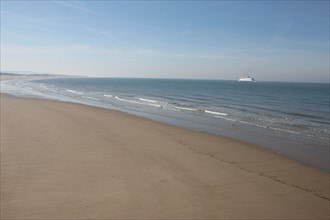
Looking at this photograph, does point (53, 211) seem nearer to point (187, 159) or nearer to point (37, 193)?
point (37, 193)

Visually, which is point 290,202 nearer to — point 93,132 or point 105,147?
point 105,147

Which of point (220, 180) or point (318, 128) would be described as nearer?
point (220, 180)

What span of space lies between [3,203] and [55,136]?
6718 millimetres

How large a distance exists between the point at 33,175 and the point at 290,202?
21.4ft

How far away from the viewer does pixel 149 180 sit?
755 centimetres

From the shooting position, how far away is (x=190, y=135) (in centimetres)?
1416

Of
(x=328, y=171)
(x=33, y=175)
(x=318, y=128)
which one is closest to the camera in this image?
(x=33, y=175)

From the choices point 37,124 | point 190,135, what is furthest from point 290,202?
point 37,124

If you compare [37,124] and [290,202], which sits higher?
[37,124]

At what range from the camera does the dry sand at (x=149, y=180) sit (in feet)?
19.4

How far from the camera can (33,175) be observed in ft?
24.8

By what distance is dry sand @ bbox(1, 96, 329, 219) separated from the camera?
5.91 metres

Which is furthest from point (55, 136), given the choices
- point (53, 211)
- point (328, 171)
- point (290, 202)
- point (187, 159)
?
point (328, 171)

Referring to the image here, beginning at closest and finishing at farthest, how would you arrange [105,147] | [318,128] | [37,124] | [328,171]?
[328,171], [105,147], [37,124], [318,128]
